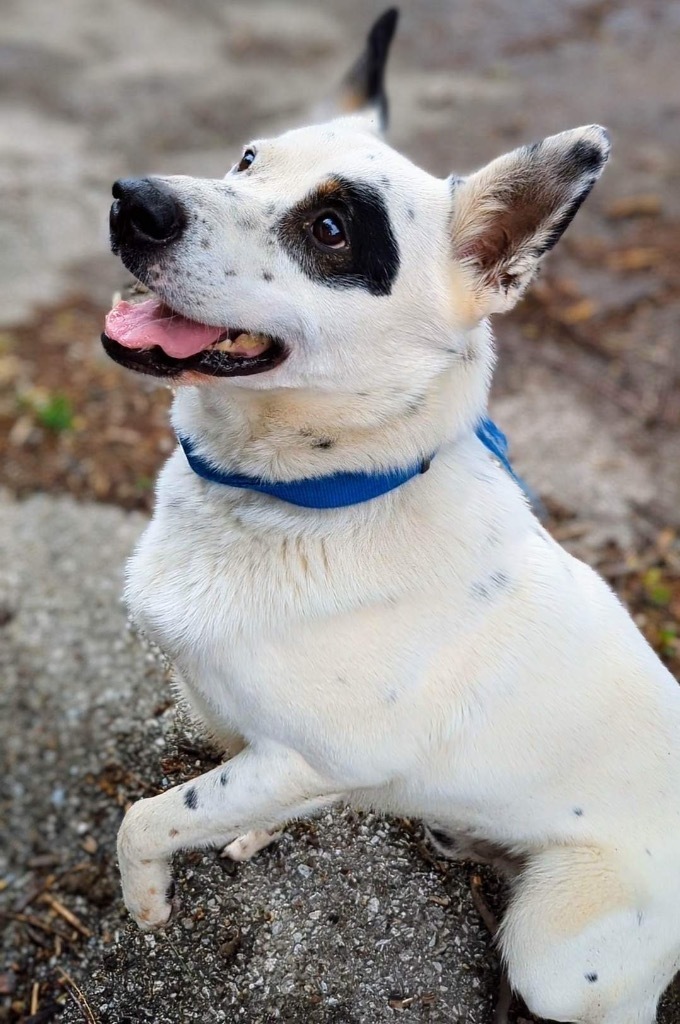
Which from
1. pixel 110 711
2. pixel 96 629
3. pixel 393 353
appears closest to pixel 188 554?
pixel 393 353

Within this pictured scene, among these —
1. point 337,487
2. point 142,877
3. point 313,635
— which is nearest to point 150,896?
point 142,877

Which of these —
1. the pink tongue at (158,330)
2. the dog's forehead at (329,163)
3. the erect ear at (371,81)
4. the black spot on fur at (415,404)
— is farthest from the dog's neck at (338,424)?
the erect ear at (371,81)

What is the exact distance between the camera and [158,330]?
2.11 m

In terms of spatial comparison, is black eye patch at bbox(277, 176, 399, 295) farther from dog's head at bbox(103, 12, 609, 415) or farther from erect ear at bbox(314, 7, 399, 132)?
erect ear at bbox(314, 7, 399, 132)

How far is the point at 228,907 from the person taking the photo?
8.92 feet

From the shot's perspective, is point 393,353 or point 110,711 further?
point 110,711

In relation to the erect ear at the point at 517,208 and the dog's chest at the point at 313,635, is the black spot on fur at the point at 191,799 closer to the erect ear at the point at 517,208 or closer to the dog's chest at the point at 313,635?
the dog's chest at the point at 313,635

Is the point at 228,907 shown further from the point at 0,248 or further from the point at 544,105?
the point at 544,105

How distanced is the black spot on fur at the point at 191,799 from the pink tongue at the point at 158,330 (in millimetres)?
1067

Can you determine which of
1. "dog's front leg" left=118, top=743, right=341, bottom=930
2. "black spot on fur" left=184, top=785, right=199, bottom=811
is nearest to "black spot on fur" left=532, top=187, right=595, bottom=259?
"dog's front leg" left=118, top=743, right=341, bottom=930

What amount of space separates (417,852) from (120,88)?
720cm

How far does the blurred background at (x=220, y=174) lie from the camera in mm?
4129

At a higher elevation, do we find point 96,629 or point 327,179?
point 327,179

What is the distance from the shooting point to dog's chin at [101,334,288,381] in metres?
2.04
